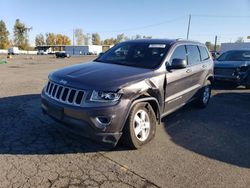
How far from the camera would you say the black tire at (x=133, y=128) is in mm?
3725

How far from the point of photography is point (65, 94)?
12.2 feet

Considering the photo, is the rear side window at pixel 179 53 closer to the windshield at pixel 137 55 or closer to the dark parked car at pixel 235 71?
the windshield at pixel 137 55

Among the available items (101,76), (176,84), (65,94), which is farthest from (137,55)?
(65,94)

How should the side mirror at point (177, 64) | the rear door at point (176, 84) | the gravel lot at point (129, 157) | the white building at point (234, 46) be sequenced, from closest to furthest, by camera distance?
the gravel lot at point (129, 157), the side mirror at point (177, 64), the rear door at point (176, 84), the white building at point (234, 46)

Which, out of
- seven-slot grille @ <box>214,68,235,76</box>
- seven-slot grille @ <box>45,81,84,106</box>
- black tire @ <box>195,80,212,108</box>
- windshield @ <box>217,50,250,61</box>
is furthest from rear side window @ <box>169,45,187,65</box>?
windshield @ <box>217,50,250,61</box>

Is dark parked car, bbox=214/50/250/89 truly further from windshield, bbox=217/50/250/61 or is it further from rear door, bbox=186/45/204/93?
rear door, bbox=186/45/204/93

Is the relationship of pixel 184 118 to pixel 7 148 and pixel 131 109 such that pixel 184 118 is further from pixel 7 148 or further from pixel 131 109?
pixel 7 148

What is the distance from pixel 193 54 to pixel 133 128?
2.92m

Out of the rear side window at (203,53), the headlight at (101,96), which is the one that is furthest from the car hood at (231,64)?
the headlight at (101,96)

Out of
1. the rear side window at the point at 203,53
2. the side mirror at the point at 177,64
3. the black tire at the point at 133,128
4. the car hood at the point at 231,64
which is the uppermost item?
the rear side window at the point at 203,53

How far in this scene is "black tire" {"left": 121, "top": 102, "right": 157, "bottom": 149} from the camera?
12.2ft

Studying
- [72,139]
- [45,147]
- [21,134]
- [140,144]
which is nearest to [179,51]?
[140,144]

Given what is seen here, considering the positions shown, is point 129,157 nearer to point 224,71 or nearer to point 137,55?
point 137,55

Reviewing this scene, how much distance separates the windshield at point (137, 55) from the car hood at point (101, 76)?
1.07 feet
